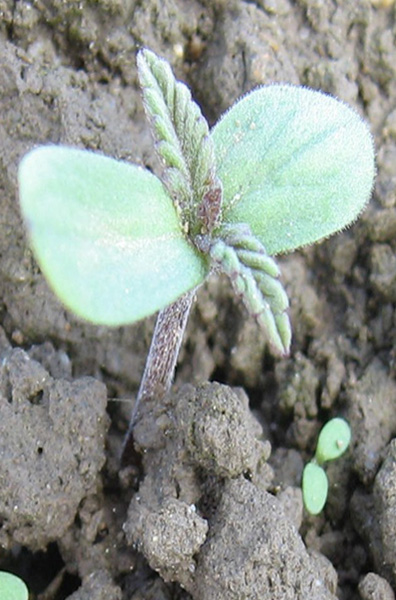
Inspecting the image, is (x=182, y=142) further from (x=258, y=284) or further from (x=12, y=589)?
(x=12, y=589)

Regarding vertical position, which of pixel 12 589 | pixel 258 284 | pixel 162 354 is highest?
pixel 258 284

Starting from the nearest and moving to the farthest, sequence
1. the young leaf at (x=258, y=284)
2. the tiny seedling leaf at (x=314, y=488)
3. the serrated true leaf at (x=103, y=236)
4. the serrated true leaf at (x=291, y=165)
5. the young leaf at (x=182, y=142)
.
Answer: the serrated true leaf at (x=103, y=236), the young leaf at (x=258, y=284), the young leaf at (x=182, y=142), the serrated true leaf at (x=291, y=165), the tiny seedling leaf at (x=314, y=488)

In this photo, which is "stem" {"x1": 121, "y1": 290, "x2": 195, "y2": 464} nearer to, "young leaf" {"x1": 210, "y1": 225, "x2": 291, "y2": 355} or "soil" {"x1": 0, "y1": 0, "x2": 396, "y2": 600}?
Result: "soil" {"x1": 0, "y1": 0, "x2": 396, "y2": 600}

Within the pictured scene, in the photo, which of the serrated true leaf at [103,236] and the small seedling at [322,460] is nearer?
the serrated true leaf at [103,236]

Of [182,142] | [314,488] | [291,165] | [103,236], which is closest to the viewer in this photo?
[103,236]

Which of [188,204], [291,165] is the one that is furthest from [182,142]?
[291,165]

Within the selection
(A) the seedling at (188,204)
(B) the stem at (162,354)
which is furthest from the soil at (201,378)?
(A) the seedling at (188,204)

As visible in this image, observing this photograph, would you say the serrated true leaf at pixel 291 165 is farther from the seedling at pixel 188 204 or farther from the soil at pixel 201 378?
the soil at pixel 201 378
